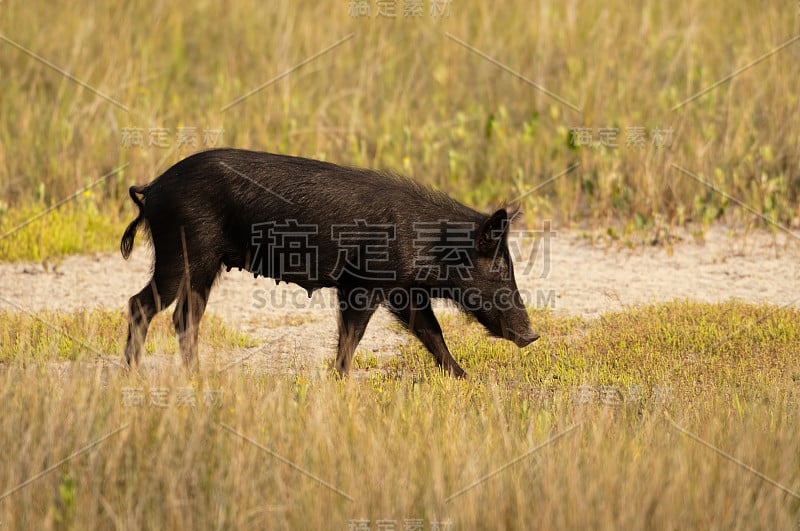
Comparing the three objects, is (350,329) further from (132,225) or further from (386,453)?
(386,453)

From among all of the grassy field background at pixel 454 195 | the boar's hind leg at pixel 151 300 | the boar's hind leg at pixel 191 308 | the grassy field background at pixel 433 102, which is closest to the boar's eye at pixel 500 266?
the grassy field background at pixel 454 195

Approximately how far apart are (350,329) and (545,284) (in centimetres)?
272

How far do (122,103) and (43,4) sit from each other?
1.92m

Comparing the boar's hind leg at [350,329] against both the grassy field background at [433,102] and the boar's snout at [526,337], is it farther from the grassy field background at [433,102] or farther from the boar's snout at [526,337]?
the grassy field background at [433,102]

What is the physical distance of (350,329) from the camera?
603 centimetres

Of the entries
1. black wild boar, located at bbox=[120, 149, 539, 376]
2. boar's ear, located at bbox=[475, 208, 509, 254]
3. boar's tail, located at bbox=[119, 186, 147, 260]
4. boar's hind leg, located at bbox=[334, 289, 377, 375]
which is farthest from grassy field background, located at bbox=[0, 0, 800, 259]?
boar's hind leg, located at bbox=[334, 289, 377, 375]

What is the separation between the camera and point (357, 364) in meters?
6.58

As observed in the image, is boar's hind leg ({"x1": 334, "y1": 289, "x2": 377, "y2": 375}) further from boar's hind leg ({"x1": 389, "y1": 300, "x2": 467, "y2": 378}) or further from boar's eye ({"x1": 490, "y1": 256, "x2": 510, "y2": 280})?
boar's eye ({"x1": 490, "y1": 256, "x2": 510, "y2": 280})

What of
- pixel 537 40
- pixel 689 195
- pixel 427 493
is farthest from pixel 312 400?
pixel 537 40

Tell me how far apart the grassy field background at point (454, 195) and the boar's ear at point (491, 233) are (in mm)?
753

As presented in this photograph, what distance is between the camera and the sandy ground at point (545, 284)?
7512 mm

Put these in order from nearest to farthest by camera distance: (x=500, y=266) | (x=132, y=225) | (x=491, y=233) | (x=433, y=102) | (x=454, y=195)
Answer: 1. (x=491, y=233)
2. (x=500, y=266)
3. (x=132, y=225)
4. (x=454, y=195)
5. (x=433, y=102)

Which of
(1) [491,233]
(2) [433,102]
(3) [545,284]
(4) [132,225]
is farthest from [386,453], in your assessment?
(2) [433,102]

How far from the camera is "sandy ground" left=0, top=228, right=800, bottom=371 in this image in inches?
296
